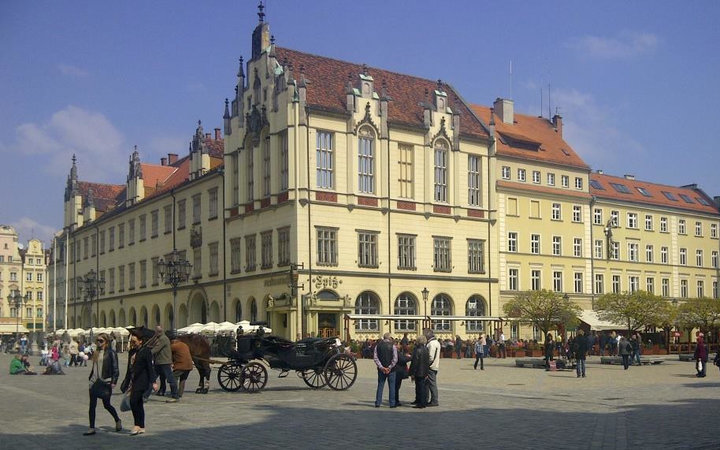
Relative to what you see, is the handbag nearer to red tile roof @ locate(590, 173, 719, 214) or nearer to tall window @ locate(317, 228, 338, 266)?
tall window @ locate(317, 228, 338, 266)

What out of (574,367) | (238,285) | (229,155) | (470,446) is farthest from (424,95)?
(470,446)

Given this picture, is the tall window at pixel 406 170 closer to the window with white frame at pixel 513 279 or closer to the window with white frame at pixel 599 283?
the window with white frame at pixel 513 279

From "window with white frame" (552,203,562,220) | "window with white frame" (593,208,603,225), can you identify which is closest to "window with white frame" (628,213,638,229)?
"window with white frame" (593,208,603,225)

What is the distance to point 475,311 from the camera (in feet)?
210

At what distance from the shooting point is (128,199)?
278 ft

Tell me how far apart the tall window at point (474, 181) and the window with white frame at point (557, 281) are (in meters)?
10.5

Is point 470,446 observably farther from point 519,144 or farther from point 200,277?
point 519,144

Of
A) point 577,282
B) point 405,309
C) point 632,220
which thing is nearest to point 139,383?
point 405,309

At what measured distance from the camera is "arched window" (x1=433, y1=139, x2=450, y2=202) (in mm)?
62625

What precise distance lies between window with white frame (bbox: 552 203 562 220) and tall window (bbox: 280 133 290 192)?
24219 mm

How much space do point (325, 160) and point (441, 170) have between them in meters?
9.67

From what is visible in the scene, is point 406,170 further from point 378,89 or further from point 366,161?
point 378,89

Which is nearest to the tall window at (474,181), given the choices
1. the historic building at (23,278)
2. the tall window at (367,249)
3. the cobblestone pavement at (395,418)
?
the tall window at (367,249)

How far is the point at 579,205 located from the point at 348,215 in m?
23.8
